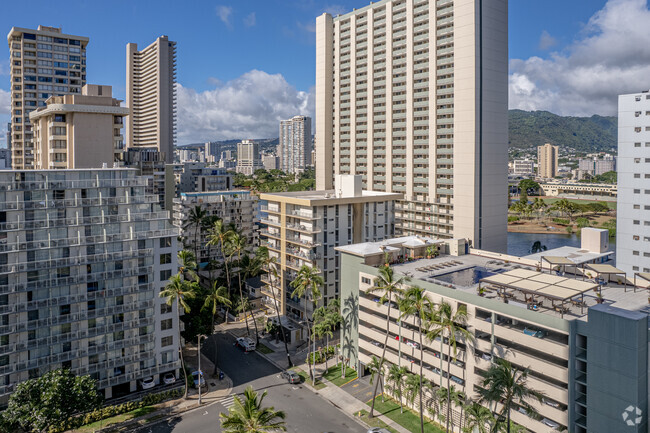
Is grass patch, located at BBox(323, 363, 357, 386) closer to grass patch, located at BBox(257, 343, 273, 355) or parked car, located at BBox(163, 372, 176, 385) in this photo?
grass patch, located at BBox(257, 343, 273, 355)

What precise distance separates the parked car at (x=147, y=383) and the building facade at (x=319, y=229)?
19.9 metres

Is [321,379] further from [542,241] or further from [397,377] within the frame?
[542,241]

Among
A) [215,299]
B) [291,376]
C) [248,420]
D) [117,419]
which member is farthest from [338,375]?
[248,420]

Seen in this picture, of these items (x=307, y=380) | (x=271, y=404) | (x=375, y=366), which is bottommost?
(x=271, y=404)

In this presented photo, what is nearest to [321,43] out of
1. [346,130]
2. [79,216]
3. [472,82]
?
[346,130]

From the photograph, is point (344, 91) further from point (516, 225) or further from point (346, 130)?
point (516, 225)

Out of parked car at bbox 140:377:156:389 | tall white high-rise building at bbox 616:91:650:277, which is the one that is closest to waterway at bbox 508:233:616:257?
tall white high-rise building at bbox 616:91:650:277

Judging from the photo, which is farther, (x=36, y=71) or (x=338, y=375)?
(x=36, y=71)

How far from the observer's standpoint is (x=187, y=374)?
184 feet

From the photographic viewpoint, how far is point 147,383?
53.7m

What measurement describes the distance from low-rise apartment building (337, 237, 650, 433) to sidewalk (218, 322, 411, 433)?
4.45m

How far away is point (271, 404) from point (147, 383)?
14970 mm

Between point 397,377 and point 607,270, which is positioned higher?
point 607,270

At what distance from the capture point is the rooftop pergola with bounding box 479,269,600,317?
37.5 metres
